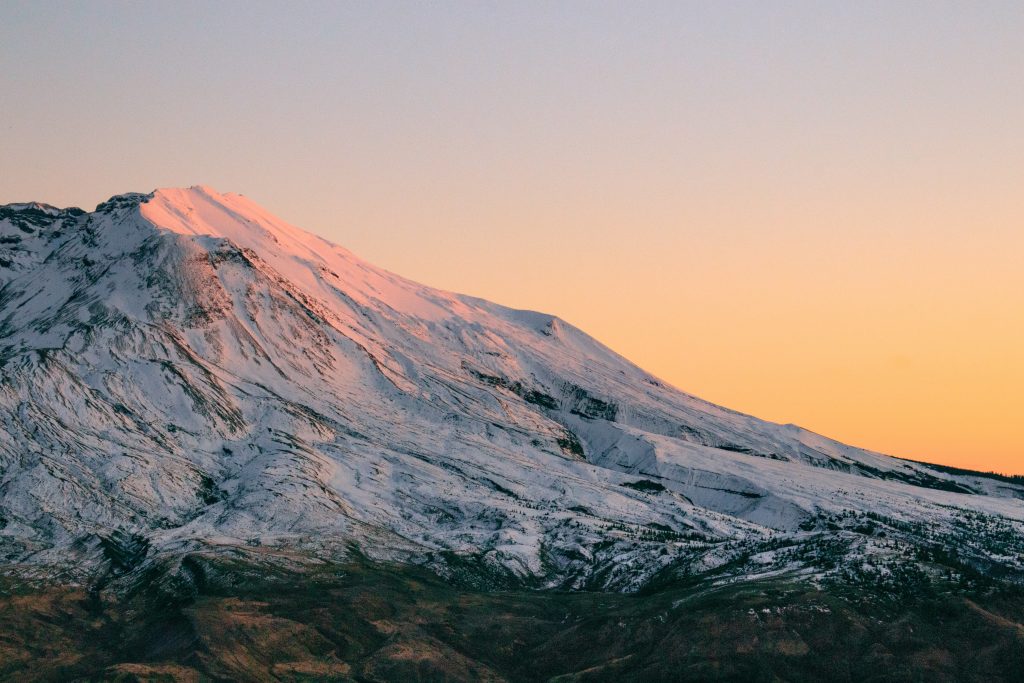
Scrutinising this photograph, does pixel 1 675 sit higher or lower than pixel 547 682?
lower

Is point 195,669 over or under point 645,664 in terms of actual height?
under

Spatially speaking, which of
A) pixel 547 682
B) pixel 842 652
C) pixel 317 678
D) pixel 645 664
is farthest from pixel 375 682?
pixel 842 652

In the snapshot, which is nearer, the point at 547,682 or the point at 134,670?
the point at 134,670

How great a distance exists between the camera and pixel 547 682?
200m

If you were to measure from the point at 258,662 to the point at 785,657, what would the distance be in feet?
271

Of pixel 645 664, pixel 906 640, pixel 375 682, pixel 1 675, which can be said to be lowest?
pixel 1 675

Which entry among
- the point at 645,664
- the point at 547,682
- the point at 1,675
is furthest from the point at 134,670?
the point at 645,664

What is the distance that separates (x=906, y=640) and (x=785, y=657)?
20.2 metres

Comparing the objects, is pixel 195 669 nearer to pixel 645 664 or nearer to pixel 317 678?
pixel 317 678

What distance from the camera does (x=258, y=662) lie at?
197 m

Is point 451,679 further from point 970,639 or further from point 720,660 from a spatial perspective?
point 970,639

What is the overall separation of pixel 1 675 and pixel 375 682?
57.5 metres

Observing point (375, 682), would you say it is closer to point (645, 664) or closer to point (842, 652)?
point (645, 664)

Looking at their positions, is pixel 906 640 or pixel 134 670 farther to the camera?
pixel 906 640
